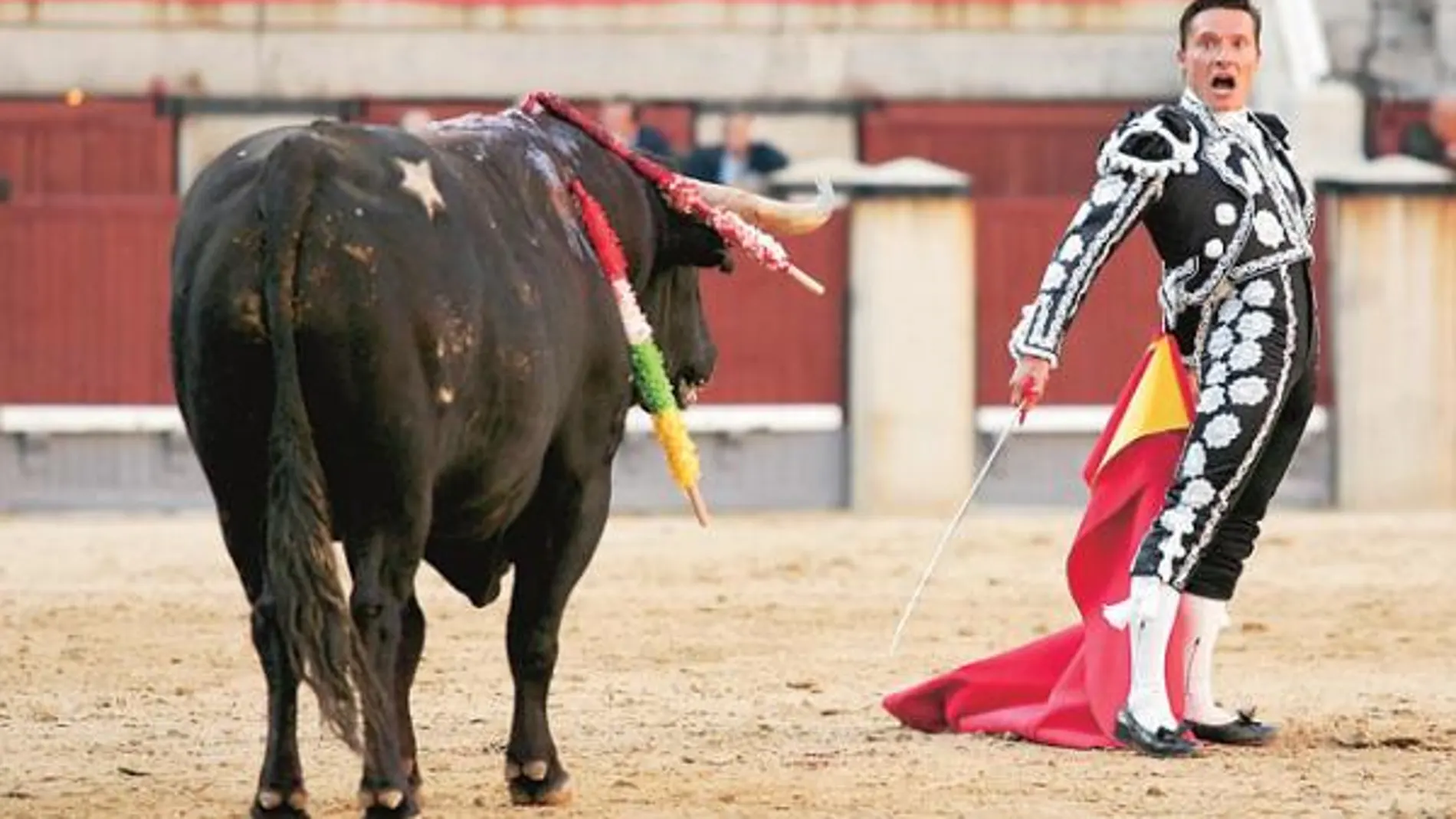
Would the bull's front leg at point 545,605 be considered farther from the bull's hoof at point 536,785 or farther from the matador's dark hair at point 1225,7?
the matador's dark hair at point 1225,7

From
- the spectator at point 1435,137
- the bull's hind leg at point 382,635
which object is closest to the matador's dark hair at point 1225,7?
the bull's hind leg at point 382,635

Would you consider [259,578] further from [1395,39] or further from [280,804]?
[1395,39]

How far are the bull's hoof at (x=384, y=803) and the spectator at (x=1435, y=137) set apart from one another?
534 inches

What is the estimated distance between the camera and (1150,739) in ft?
25.1

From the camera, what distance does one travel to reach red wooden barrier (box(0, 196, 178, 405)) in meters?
16.1

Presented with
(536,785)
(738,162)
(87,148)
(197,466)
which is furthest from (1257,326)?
(87,148)

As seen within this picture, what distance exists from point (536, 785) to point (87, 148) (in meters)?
13.3

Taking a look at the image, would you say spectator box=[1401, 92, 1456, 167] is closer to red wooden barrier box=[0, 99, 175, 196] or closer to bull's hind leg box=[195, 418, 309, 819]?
red wooden barrier box=[0, 99, 175, 196]

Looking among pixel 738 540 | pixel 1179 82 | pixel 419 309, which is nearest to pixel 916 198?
pixel 738 540

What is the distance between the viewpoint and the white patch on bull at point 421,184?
6320 mm

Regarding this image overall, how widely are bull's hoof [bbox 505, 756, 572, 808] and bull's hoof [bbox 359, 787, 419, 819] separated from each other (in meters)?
0.67

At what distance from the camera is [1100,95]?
20.9 meters

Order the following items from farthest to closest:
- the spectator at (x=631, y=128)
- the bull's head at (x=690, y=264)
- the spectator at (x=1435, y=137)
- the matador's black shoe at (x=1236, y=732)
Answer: the spectator at (x=1435, y=137)
the spectator at (x=631, y=128)
the matador's black shoe at (x=1236, y=732)
the bull's head at (x=690, y=264)

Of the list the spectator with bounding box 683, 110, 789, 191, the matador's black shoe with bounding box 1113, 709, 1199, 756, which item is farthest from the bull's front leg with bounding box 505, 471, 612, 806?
the spectator with bounding box 683, 110, 789, 191
